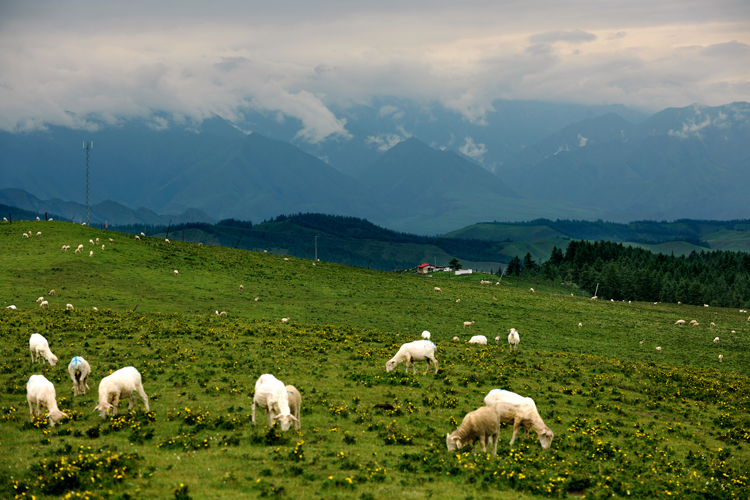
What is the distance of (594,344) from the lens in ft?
186

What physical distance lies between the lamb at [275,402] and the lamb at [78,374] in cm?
874

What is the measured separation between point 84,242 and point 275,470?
3024 inches

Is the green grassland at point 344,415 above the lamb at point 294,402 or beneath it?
beneath

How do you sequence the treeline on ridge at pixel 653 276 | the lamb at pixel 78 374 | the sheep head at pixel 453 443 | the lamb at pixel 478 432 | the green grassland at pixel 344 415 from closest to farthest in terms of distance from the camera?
the green grassland at pixel 344 415 → the sheep head at pixel 453 443 → the lamb at pixel 478 432 → the lamb at pixel 78 374 → the treeline on ridge at pixel 653 276

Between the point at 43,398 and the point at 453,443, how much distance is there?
15.5m

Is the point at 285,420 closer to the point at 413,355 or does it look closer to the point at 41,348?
the point at 413,355

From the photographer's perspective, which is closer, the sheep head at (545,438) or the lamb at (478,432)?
the lamb at (478,432)

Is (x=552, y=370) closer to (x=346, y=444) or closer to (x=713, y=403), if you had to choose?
(x=713, y=403)

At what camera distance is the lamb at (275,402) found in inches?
771

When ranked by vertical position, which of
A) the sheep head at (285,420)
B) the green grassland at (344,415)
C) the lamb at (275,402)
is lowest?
the green grassland at (344,415)

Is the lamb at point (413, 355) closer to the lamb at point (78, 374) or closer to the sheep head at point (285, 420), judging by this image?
the sheep head at point (285, 420)

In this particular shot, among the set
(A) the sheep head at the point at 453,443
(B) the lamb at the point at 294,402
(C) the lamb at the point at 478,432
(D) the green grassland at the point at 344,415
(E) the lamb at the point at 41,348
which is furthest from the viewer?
(E) the lamb at the point at 41,348

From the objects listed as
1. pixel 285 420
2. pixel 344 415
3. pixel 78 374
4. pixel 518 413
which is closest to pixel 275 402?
pixel 285 420

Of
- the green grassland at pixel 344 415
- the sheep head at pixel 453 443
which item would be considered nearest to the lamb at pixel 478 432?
the sheep head at pixel 453 443
